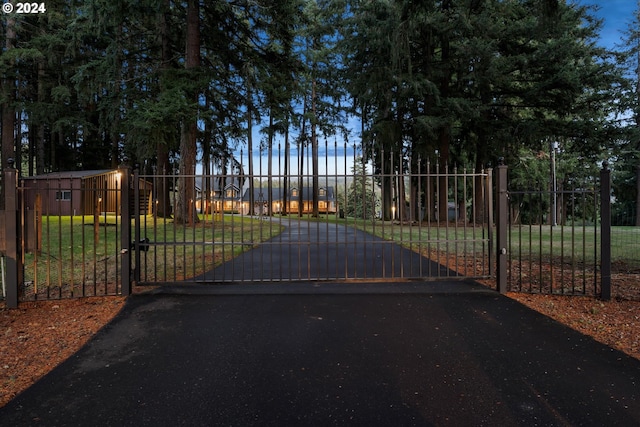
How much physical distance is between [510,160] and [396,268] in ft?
61.8

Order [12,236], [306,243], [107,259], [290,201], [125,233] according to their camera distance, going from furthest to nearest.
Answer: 1. [290,201]
2. [107,259]
3. [306,243]
4. [125,233]
5. [12,236]

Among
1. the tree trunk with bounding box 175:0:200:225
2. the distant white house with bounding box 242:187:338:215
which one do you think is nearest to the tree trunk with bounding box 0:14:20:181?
the tree trunk with bounding box 175:0:200:225

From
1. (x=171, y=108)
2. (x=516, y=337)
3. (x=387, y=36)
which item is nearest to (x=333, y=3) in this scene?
(x=387, y=36)

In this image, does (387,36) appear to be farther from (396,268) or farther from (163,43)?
(396,268)

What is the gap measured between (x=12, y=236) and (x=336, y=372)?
483 centimetres

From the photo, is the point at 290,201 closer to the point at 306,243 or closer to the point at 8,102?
the point at 306,243

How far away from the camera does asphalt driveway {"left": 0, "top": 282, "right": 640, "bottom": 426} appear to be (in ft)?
8.62

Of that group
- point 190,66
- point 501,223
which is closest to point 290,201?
point 190,66

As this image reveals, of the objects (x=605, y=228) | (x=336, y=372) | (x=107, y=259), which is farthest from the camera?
(x=107, y=259)

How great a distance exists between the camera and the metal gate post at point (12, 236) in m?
4.91

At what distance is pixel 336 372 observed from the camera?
326 centimetres

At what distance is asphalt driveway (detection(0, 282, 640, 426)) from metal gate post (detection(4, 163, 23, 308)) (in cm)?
158

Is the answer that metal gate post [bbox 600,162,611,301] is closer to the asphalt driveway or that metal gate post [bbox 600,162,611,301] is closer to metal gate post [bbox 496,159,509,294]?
metal gate post [bbox 496,159,509,294]

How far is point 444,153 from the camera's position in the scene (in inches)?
770
